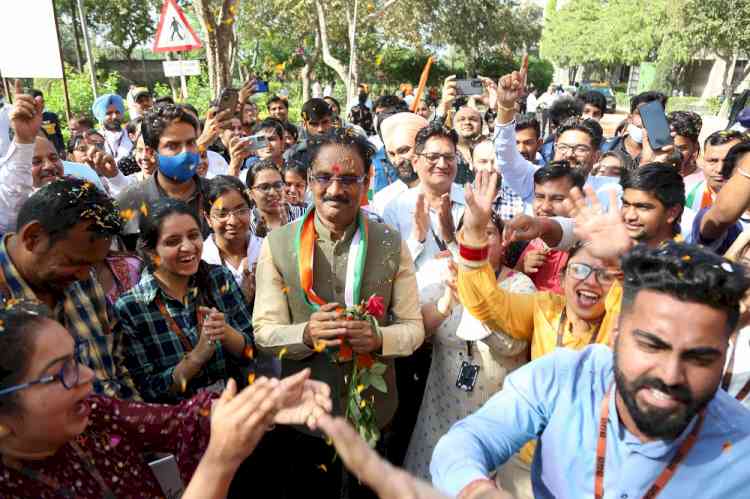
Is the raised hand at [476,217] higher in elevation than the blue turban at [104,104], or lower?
lower

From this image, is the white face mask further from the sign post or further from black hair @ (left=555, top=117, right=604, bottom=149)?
the sign post

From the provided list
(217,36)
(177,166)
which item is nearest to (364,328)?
(177,166)

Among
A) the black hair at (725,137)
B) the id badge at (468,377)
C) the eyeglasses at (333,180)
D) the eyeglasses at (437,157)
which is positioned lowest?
the id badge at (468,377)

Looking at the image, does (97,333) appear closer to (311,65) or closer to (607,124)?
(311,65)

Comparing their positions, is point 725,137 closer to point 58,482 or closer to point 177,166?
point 177,166

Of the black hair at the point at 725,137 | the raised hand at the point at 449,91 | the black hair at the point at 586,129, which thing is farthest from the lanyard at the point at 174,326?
the raised hand at the point at 449,91

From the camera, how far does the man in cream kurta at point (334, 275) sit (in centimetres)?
264

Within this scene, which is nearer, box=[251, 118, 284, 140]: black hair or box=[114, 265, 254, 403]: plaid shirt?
box=[114, 265, 254, 403]: plaid shirt

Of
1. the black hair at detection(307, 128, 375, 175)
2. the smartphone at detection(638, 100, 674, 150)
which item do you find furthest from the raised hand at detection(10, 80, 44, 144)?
the smartphone at detection(638, 100, 674, 150)

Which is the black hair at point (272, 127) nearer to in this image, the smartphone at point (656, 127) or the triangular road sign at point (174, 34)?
the triangular road sign at point (174, 34)

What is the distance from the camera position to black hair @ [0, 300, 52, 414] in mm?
1593

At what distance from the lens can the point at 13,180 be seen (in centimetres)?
336

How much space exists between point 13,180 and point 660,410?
3.62 metres

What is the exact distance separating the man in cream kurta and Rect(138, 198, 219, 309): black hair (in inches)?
12.9
